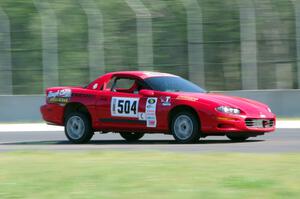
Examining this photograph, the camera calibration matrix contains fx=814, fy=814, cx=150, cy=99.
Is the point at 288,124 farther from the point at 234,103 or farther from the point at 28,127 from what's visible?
the point at 28,127

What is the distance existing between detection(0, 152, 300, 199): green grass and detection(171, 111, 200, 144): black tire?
128 inches

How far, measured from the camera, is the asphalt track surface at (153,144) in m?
13.7

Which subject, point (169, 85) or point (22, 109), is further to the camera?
point (22, 109)

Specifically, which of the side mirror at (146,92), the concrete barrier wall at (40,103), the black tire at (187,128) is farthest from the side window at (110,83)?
the concrete barrier wall at (40,103)

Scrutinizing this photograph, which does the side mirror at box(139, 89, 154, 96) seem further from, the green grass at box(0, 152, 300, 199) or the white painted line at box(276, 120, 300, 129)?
the white painted line at box(276, 120, 300, 129)

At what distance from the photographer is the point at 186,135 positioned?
49.4 ft

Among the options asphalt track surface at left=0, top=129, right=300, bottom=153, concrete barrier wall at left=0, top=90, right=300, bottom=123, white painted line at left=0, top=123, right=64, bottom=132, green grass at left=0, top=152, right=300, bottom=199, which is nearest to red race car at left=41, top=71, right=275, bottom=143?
asphalt track surface at left=0, top=129, right=300, bottom=153

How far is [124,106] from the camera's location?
1577 cm

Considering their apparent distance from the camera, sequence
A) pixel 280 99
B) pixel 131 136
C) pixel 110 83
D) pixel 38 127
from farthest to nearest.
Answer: pixel 280 99 < pixel 38 127 < pixel 131 136 < pixel 110 83

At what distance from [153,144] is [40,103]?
32.4ft

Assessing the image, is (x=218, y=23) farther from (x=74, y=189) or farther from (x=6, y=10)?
(x=74, y=189)

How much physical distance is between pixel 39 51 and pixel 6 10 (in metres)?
1.87

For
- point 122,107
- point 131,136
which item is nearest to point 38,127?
point 131,136

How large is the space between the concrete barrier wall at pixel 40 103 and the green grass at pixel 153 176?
12279 millimetres
